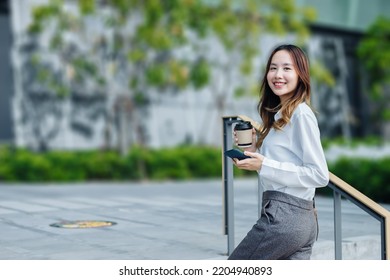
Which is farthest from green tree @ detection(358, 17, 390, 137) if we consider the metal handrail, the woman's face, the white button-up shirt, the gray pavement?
the white button-up shirt

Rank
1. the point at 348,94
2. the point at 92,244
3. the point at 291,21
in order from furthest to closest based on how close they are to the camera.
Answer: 1. the point at 348,94
2. the point at 291,21
3. the point at 92,244

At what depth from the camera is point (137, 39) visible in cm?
1842

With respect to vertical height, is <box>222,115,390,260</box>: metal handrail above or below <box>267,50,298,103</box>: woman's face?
below

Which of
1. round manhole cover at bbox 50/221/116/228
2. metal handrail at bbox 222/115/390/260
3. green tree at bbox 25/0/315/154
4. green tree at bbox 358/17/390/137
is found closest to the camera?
metal handrail at bbox 222/115/390/260

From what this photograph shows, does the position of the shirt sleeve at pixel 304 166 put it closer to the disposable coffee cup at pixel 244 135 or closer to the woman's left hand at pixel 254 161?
the woman's left hand at pixel 254 161

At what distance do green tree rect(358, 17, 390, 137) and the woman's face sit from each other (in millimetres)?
24251

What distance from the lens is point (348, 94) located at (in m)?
31.5

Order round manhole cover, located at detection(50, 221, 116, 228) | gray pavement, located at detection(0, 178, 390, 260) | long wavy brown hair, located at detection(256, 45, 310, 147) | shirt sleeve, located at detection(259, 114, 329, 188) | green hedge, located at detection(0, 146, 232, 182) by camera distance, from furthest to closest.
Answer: green hedge, located at detection(0, 146, 232, 182) → round manhole cover, located at detection(50, 221, 116, 228) → gray pavement, located at detection(0, 178, 390, 260) → long wavy brown hair, located at detection(256, 45, 310, 147) → shirt sleeve, located at detection(259, 114, 329, 188)

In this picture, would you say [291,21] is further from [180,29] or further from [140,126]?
[140,126]

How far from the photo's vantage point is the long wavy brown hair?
3533 mm

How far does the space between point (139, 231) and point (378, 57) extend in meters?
22.4

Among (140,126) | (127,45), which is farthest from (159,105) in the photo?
(127,45)

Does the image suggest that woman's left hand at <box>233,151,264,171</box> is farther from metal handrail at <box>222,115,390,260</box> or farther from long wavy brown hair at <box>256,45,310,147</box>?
metal handrail at <box>222,115,390,260</box>
